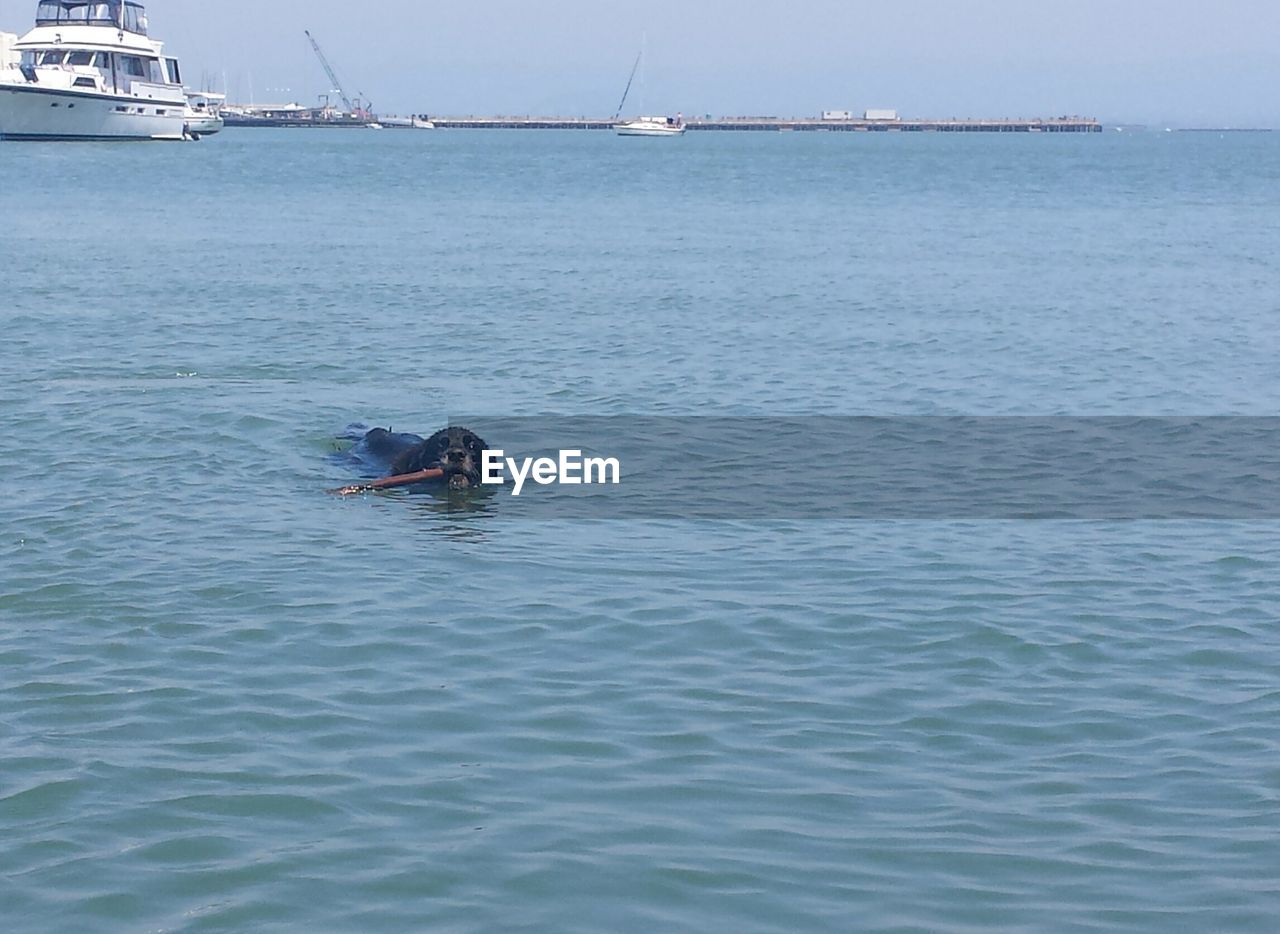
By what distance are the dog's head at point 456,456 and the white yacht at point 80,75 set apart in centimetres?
8001

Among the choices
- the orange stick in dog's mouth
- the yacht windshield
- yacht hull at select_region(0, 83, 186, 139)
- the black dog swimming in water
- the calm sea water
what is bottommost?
the calm sea water

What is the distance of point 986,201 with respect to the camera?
60.7m

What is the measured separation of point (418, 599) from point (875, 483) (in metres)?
5.07

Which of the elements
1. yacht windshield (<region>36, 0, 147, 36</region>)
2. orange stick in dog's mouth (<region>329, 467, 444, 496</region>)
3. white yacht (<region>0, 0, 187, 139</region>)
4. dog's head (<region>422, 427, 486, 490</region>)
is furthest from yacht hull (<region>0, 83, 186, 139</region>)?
dog's head (<region>422, 427, 486, 490</region>)

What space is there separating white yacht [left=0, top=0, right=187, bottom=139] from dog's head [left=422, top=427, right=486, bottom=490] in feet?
263

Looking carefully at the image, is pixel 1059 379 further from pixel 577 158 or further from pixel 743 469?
pixel 577 158

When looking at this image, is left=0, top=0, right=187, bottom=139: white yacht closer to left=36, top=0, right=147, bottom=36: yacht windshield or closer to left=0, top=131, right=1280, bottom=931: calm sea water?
left=36, top=0, right=147, bottom=36: yacht windshield

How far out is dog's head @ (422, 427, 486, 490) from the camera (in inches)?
544

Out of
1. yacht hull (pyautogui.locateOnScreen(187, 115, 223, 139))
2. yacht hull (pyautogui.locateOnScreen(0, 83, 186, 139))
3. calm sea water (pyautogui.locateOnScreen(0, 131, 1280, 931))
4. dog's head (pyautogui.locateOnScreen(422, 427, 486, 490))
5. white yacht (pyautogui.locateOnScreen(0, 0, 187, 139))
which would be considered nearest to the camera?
calm sea water (pyautogui.locateOnScreen(0, 131, 1280, 931))

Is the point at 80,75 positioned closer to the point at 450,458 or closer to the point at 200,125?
the point at 200,125

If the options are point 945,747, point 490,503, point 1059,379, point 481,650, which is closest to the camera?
point 945,747

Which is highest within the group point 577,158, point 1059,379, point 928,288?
point 577,158

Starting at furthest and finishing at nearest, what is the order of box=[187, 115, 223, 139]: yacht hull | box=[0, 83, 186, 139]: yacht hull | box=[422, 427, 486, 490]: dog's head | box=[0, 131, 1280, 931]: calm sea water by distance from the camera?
box=[187, 115, 223, 139]: yacht hull → box=[0, 83, 186, 139]: yacht hull → box=[422, 427, 486, 490]: dog's head → box=[0, 131, 1280, 931]: calm sea water

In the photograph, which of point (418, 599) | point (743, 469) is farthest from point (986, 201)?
point (418, 599)
